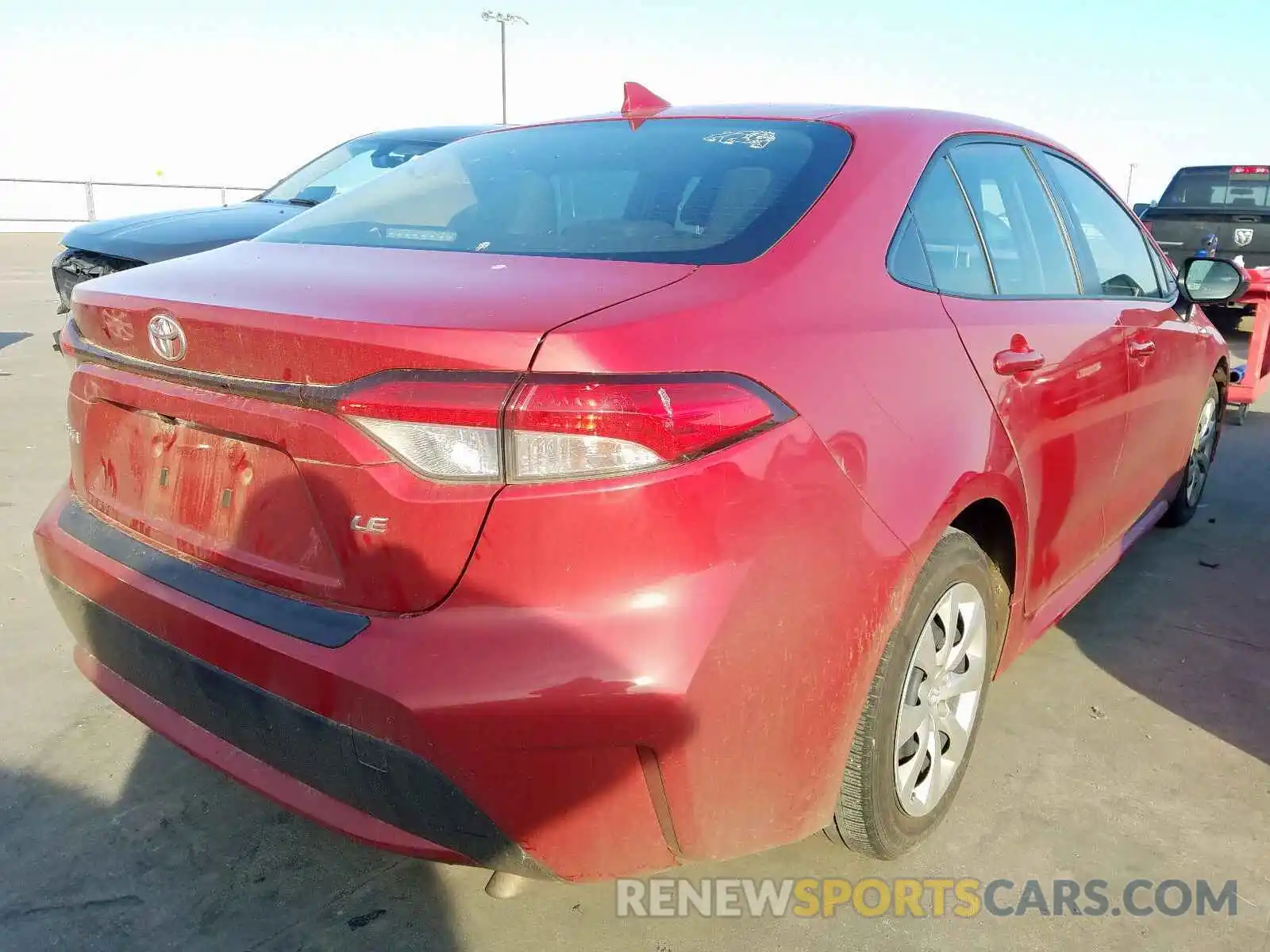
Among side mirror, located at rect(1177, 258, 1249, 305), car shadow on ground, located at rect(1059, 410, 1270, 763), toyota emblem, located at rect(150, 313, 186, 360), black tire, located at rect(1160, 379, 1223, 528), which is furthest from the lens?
black tire, located at rect(1160, 379, 1223, 528)

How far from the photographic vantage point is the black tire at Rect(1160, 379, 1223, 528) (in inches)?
169

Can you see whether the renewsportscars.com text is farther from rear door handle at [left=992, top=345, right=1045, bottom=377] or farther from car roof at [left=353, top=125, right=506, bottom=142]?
car roof at [left=353, top=125, right=506, bottom=142]

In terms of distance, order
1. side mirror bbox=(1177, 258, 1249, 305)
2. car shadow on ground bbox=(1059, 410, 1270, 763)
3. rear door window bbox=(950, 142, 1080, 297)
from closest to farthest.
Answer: rear door window bbox=(950, 142, 1080, 297) < car shadow on ground bbox=(1059, 410, 1270, 763) < side mirror bbox=(1177, 258, 1249, 305)

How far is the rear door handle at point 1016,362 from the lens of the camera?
229 centimetres

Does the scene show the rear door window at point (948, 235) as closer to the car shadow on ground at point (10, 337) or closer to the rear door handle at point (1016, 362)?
the rear door handle at point (1016, 362)

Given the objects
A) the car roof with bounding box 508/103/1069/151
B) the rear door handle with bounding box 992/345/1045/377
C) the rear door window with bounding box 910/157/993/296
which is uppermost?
the car roof with bounding box 508/103/1069/151

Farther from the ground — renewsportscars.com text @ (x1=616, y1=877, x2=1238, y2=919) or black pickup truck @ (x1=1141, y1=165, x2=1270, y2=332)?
black pickup truck @ (x1=1141, y1=165, x2=1270, y2=332)

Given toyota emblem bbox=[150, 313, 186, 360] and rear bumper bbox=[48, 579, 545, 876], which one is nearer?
rear bumper bbox=[48, 579, 545, 876]

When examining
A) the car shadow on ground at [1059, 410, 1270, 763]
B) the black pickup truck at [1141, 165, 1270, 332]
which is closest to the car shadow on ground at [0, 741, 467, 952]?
the car shadow on ground at [1059, 410, 1270, 763]

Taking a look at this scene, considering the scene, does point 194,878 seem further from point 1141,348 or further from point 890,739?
point 1141,348

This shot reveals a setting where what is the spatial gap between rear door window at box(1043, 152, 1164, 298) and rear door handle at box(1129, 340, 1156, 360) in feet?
0.55

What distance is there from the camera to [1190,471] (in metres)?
4.40

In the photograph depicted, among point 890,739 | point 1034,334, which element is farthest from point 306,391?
point 1034,334

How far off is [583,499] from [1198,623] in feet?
9.77
